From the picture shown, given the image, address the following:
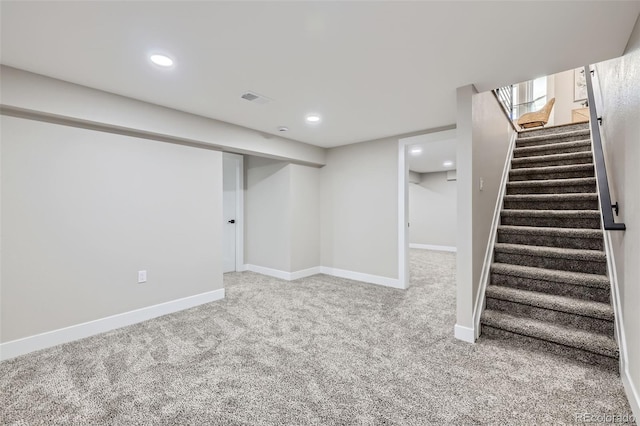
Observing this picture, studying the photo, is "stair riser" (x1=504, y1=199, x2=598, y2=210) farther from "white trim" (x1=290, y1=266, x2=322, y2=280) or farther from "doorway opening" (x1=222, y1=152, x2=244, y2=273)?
"doorway opening" (x1=222, y1=152, x2=244, y2=273)

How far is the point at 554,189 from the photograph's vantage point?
3.54m

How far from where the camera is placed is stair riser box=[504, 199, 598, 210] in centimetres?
319

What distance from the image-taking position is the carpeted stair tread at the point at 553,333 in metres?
2.09

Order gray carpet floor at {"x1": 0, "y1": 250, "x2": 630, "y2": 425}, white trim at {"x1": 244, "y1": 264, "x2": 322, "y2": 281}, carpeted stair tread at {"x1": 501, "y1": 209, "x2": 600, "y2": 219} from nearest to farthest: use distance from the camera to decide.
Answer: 1. gray carpet floor at {"x1": 0, "y1": 250, "x2": 630, "y2": 425}
2. carpeted stair tread at {"x1": 501, "y1": 209, "x2": 600, "y2": 219}
3. white trim at {"x1": 244, "y1": 264, "x2": 322, "y2": 281}

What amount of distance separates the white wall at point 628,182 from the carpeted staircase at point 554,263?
350mm

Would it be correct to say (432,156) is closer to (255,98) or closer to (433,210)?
(433,210)

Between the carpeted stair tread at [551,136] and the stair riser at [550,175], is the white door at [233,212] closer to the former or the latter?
the stair riser at [550,175]

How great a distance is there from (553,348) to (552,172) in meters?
2.38

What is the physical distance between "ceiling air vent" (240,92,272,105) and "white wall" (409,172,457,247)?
643cm

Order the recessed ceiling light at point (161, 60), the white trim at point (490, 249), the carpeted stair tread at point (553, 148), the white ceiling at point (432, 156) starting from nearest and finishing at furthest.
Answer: the recessed ceiling light at point (161, 60) < the white trim at point (490, 249) < the carpeted stair tread at point (553, 148) < the white ceiling at point (432, 156)

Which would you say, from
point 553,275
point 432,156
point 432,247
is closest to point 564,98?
point 432,156

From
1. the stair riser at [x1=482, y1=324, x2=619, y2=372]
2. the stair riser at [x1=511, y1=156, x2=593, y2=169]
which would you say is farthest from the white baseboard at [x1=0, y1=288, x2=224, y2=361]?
the stair riser at [x1=511, y1=156, x2=593, y2=169]

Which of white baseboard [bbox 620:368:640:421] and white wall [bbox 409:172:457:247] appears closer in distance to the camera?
white baseboard [bbox 620:368:640:421]

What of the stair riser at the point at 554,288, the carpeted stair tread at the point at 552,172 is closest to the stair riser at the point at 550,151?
Answer: the carpeted stair tread at the point at 552,172
